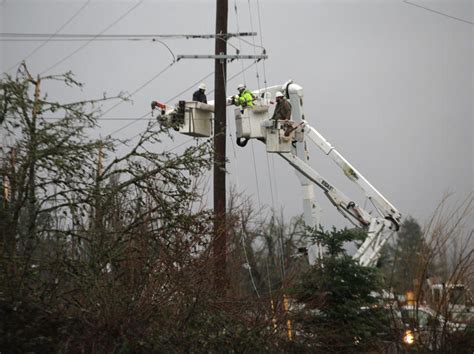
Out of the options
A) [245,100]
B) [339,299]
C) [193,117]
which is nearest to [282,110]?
[245,100]

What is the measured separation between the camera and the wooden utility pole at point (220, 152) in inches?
605

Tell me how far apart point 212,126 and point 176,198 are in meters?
4.59

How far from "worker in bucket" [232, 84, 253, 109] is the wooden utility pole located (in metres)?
1.24

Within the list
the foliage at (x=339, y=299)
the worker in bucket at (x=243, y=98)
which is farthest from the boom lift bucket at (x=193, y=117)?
the foliage at (x=339, y=299)

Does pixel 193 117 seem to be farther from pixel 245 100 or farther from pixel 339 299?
pixel 339 299

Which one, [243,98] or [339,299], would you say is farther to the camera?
[243,98]

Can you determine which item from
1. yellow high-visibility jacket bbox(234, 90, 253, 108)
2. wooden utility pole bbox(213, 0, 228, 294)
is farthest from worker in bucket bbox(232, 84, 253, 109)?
wooden utility pole bbox(213, 0, 228, 294)

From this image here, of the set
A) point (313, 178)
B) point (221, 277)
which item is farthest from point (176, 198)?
point (313, 178)

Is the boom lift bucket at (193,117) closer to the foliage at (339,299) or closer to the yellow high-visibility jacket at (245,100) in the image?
the yellow high-visibility jacket at (245,100)

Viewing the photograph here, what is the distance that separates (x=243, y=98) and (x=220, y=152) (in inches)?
89.7

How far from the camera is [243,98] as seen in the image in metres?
18.8

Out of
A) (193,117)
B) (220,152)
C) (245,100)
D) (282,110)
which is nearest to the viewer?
(220,152)

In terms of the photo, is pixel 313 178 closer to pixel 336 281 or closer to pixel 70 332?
pixel 336 281

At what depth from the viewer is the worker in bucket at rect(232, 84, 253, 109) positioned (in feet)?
61.8
